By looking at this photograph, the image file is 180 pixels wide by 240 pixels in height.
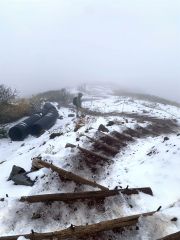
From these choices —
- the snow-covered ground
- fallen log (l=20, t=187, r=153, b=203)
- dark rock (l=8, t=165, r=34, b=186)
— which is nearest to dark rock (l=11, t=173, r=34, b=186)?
dark rock (l=8, t=165, r=34, b=186)

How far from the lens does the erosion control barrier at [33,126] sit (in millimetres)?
22250

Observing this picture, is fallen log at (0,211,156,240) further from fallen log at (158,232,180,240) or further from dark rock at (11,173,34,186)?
dark rock at (11,173,34,186)

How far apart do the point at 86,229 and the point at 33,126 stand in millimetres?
16548

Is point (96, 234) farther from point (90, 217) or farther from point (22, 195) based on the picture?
point (22, 195)

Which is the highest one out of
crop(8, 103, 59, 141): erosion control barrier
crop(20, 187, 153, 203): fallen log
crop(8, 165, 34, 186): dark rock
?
crop(20, 187, 153, 203): fallen log

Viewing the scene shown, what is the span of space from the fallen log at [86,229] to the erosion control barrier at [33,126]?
600 inches

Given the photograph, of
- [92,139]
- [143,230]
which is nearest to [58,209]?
[143,230]

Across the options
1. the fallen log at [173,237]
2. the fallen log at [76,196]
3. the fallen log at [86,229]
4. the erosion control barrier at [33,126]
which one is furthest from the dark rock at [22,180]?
the erosion control barrier at [33,126]

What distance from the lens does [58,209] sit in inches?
350

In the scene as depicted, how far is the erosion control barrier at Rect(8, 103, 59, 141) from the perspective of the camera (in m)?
22.2

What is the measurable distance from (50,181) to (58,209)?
1575 millimetres

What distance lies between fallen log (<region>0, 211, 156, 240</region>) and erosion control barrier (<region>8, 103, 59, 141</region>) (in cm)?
1523

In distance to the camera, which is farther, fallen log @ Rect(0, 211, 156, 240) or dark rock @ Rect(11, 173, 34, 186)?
dark rock @ Rect(11, 173, 34, 186)

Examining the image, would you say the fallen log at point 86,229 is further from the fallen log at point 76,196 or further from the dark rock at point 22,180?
the dark rock at point 22,180
